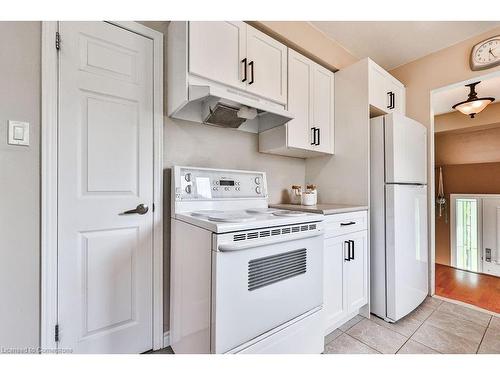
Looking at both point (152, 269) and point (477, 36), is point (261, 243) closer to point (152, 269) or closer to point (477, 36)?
point (152, 269)

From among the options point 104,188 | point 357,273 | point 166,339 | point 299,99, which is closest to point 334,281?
point 357,273

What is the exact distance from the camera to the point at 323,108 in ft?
6.91

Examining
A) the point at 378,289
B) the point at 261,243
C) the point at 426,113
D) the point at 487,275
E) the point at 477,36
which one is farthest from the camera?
the point at 487,275

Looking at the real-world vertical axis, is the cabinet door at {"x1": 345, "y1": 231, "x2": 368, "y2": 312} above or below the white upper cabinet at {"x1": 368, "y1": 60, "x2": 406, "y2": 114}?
below

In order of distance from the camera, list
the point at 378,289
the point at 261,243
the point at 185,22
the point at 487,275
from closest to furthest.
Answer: the point at 261,243 < the point at 185,22 < the point at 378,289 < the point at 487,275

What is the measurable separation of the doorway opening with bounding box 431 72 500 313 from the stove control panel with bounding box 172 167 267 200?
2.47 m

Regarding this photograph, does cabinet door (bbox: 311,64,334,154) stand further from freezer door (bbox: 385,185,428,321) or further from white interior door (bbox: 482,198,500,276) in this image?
white interior door (bbox: 482,198,500,276)

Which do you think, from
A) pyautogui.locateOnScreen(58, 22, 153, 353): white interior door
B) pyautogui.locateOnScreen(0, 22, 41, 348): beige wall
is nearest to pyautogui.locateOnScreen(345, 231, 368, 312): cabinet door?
pyautogui.locateOnScreen(58, 22, 153, 353): white interior door

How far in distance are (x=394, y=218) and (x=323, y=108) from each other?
1.09 m

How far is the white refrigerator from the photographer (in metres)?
1.84

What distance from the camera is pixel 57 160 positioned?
120 cm

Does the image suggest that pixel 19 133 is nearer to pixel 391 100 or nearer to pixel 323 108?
pixel 323 108
